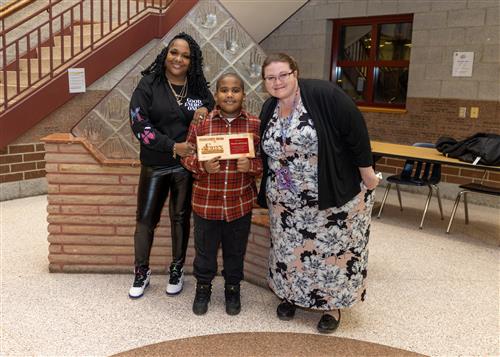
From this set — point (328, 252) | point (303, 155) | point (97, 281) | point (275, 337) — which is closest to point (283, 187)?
point (303, 155)

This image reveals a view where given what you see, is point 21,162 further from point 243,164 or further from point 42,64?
point 243,164

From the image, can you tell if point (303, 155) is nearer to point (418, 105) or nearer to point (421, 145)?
point (421, 145)

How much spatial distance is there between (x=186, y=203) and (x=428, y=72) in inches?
171

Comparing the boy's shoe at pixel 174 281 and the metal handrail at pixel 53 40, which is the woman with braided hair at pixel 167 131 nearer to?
the boy's shoe at pixel 174 281

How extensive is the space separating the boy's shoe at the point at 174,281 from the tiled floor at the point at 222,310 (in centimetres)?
4

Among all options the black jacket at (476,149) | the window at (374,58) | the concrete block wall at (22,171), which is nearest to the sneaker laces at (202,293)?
the black jacket at (476,149)

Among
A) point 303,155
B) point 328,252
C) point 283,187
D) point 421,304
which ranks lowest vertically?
point 421,304

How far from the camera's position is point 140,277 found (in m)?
2.83

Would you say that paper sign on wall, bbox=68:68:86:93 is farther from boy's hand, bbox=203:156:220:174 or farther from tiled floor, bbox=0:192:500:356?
boy's hand, bbox=203:156:220:174

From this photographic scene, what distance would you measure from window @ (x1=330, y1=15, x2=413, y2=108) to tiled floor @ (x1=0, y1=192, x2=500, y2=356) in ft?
10.9

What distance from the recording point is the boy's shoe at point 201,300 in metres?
2.61

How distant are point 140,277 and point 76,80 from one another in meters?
3.44

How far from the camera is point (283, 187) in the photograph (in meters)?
2.33

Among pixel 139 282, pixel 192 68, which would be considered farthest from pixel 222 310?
pixel 192 68
